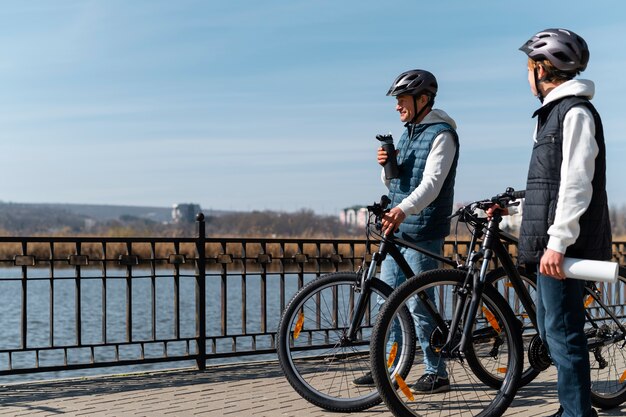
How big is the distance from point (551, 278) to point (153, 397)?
2622 millimetres

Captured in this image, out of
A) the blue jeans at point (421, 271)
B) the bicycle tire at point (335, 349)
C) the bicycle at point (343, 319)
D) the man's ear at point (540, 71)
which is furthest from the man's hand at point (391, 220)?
the man's ear at point (540, 71)

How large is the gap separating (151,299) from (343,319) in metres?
3.99

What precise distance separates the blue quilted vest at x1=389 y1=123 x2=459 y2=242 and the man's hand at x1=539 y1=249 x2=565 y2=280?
4.52ft

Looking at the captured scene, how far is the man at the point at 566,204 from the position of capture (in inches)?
141

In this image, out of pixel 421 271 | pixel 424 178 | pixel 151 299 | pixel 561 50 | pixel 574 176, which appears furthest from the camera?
pixel 151 299

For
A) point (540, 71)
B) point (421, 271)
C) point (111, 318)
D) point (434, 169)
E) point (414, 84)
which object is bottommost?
point (111, 318)

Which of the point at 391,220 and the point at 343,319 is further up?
the point at 391,220

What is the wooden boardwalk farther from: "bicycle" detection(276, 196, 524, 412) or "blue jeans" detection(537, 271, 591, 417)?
"blue jeans" detection(537, 271, 591, 417)

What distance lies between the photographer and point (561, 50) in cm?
383

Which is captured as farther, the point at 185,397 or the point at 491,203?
the point at 185,397

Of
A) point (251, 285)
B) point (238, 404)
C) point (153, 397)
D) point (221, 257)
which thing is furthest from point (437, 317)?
point (251, 285)

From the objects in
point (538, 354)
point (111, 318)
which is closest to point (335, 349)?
point (538, 354)

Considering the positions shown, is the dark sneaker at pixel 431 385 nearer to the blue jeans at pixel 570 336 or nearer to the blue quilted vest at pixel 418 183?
the blue quilted vest at pixel 418 183

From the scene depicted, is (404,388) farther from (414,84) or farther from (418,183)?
(414,84)
